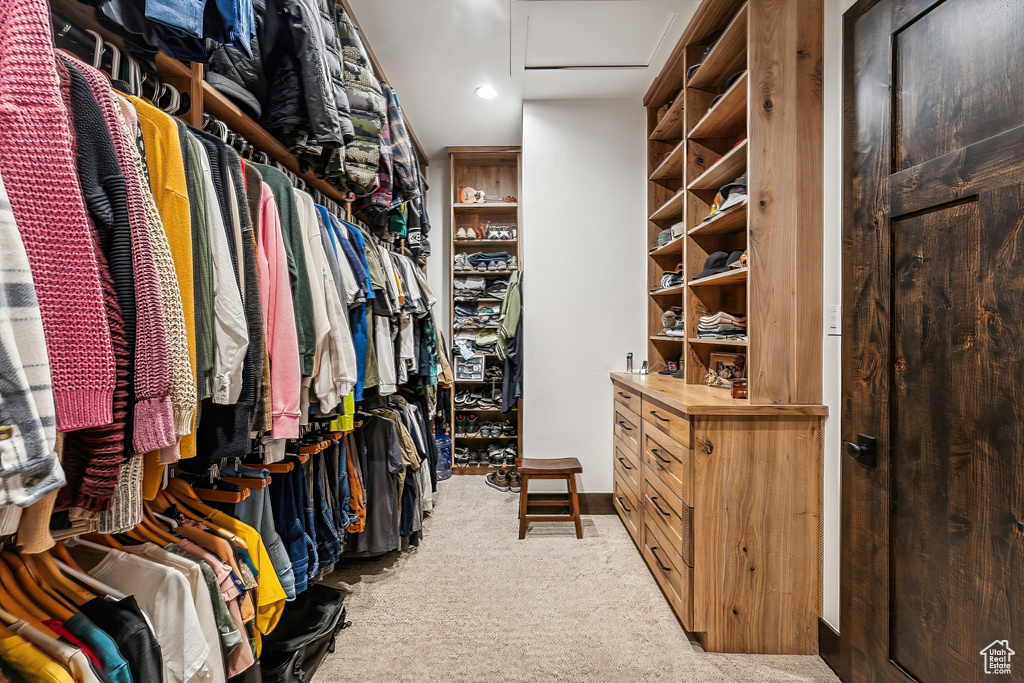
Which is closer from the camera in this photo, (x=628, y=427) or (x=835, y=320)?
(x=835, y=320)

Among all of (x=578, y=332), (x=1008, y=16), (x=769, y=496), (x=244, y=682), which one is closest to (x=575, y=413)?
(x=578, y=332)

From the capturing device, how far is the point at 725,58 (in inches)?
86.4

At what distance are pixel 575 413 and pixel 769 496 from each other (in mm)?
1482

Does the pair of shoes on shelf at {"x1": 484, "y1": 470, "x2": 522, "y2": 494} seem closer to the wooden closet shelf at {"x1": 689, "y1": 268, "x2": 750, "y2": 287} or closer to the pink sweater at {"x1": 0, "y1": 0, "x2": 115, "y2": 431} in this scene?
the wooden closet shelf at {"x1": 689, "y1": 268, "x2": 750, "y2": 287}

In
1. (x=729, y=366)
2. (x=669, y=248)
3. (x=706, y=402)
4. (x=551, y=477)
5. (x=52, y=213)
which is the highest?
(x=669, y=248)

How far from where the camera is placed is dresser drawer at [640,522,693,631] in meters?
1.67

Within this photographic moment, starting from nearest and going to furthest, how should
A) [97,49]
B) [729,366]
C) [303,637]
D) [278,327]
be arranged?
[97,49]
[278,327]
[303,637]
[729,366]

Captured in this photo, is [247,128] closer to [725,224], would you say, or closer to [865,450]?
[725,224]

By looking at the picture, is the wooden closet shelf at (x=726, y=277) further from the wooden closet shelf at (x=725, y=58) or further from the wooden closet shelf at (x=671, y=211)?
the wooden closet shelf at (x=725, y=58)

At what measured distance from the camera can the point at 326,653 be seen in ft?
5.29

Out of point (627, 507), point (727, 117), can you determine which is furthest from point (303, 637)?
point (727, 117)

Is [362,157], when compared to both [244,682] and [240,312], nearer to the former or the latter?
[240,312]

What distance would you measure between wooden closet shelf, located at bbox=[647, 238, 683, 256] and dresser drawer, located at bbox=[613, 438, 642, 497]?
3.96ft

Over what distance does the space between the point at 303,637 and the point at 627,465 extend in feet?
5.75
